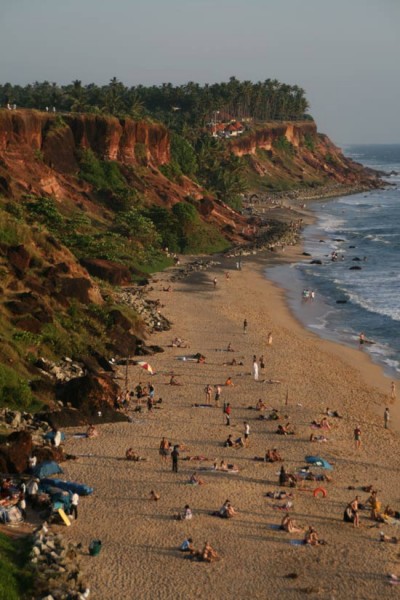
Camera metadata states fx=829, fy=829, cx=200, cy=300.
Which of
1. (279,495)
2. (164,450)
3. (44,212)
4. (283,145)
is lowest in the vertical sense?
(279,495)

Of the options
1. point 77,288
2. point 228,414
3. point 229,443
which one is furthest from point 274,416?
point 77,288

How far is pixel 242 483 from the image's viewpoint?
93.4 feet

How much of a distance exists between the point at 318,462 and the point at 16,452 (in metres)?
11.0

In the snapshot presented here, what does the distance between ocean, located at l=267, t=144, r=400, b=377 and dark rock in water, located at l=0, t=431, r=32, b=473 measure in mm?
23474

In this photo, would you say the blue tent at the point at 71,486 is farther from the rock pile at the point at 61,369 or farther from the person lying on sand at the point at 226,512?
the rock pile at the point at 61,369

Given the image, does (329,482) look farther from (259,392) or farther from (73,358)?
(73,358)

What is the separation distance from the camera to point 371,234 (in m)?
105

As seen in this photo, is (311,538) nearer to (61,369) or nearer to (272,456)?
(272,456)

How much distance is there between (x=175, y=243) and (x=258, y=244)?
12.1 metres

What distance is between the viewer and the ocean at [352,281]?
5331 centimetres

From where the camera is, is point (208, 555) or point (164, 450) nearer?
point (208, 555)

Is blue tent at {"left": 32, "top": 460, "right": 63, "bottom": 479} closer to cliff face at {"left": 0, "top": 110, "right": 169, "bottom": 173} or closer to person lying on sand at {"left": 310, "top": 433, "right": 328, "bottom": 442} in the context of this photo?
person lying on sand at {"left": 310, "top": 433, "right": 328, "bottom": 442}

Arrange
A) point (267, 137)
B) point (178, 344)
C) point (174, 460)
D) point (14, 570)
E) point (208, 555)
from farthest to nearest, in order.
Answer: point (267, 137)
point (178, 344)
point (174, 460)
point (208, 555)
point (14, 570)

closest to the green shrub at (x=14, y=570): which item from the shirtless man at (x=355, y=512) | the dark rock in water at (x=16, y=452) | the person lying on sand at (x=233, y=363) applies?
the dark rock in water at (x=16, y=452)
